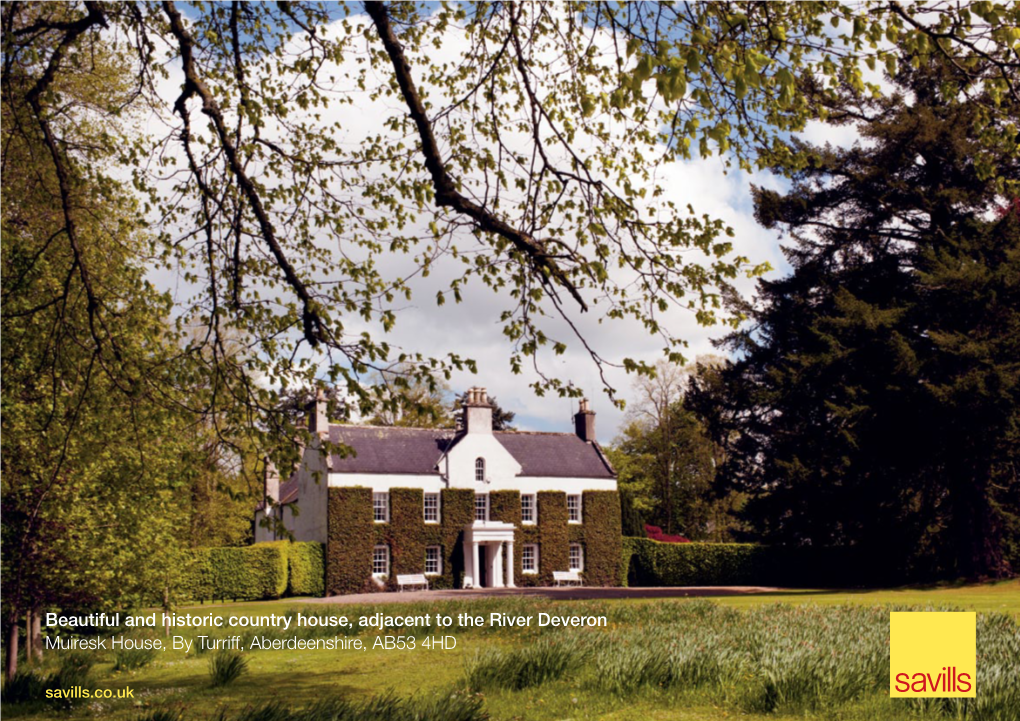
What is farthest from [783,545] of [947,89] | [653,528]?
[947,89]

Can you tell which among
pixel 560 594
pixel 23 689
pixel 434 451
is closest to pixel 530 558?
pixel 434 451

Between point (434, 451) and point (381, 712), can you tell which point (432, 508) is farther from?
point (381, 712)

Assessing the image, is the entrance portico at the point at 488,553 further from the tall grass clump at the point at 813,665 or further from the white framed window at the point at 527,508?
the tall grass clump at the point at 813,665

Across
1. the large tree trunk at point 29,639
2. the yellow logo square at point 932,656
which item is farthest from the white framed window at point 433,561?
the yellow logo square at point 932,656

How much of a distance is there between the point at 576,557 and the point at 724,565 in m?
7.00

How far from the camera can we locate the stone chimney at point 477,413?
4178 cm

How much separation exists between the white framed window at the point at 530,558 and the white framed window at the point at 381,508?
6957 millimetres

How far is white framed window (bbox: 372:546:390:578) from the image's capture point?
1535 inches

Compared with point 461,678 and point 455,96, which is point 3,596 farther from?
point 455,96

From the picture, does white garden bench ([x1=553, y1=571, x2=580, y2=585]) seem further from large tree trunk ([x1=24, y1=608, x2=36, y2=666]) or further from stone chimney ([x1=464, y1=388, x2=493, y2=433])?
large tree trunk ([x1=24, y1=608, x2=36, y2=666])

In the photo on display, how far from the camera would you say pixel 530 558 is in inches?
1658

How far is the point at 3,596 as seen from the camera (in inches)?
468

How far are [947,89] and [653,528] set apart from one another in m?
42.1

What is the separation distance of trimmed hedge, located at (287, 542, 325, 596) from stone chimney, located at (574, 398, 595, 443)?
15009 mm
